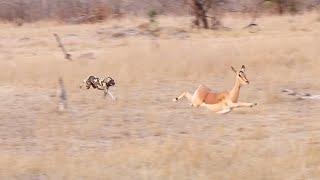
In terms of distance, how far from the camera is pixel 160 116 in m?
10.8

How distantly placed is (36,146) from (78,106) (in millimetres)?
3411

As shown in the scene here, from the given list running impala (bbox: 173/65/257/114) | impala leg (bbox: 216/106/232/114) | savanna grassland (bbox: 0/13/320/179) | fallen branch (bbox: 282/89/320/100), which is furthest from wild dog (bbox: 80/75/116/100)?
fallen branch (bbox: 282/89/320/100)

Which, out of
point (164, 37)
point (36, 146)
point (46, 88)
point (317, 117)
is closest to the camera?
point (36, 146)

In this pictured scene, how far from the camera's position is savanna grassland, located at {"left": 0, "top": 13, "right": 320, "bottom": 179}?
7190mm

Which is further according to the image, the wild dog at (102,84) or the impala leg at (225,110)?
the wild dog at (102,84)

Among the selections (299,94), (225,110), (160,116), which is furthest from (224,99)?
(299,94)

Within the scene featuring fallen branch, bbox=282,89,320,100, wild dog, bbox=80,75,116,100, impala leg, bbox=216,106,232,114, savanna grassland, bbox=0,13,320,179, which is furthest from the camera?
wild dog, bbox=80,75,116,100

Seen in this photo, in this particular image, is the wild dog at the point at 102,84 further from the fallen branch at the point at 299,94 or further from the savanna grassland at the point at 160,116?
the fallen branch at the point at 299,94

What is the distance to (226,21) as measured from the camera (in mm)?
30250

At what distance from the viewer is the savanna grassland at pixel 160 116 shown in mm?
7190

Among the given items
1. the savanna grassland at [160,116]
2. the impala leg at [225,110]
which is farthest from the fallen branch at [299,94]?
the impala leg at [225,110]

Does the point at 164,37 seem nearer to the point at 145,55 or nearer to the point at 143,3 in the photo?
the point at 145,55

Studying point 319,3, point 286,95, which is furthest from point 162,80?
point 319,3

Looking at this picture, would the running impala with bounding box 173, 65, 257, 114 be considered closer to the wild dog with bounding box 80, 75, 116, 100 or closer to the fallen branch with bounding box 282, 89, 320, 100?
the fallen branch with bounding box 282, 89, 320, 100
